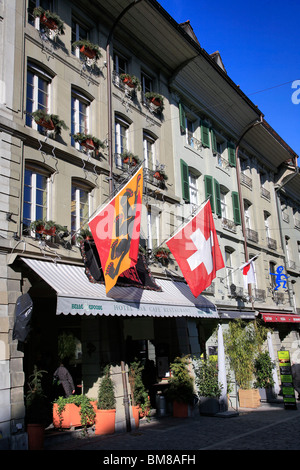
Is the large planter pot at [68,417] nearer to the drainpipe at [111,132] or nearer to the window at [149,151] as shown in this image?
the drainpipe at [111,132]

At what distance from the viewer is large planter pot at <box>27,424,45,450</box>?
8.88m

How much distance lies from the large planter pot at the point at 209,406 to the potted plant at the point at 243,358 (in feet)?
8.11

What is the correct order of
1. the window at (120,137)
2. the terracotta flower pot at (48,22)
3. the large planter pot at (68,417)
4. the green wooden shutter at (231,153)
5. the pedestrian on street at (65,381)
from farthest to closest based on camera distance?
the green wooden shutter at (231,153)
the window at (120,137)
the terracotta flower pot at (48,22)
the pedestrian on street at (65,381)
the large planter pot at (68,417)

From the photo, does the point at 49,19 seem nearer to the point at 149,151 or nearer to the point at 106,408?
the point at 149,151

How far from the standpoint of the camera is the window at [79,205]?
12.3m

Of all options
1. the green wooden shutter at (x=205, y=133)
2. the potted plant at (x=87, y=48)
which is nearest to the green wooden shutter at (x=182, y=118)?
the green wooden shutter at (x=205, y=133)

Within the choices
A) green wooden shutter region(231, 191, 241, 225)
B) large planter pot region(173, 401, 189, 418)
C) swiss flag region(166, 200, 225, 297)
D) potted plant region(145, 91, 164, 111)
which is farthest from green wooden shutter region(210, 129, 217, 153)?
large planter pot region(173, 401, 189, 418)

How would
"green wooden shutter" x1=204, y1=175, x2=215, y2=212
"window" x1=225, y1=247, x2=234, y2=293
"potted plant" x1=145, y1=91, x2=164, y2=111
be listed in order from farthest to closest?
"window" x1=225, y1=247, x2=234, y2=293 → "green wooden shutter" x1=204, y1=175, x2=215, y2=212 → "potted plant" x1=145, y1=91, x2=164, y2=111

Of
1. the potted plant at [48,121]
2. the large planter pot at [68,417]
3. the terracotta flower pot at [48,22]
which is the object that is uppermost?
the terracotta flower pot at [48,22]

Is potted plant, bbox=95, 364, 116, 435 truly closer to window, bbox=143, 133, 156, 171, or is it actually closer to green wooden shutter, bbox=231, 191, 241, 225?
window, bbox=143, 133, 156, 171

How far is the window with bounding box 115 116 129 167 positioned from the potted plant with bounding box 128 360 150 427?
22.1 feet

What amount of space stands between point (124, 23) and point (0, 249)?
1065cm

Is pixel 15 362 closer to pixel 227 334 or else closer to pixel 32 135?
pixel 32 135

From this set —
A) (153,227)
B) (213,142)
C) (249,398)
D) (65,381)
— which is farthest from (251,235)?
(65,381)
